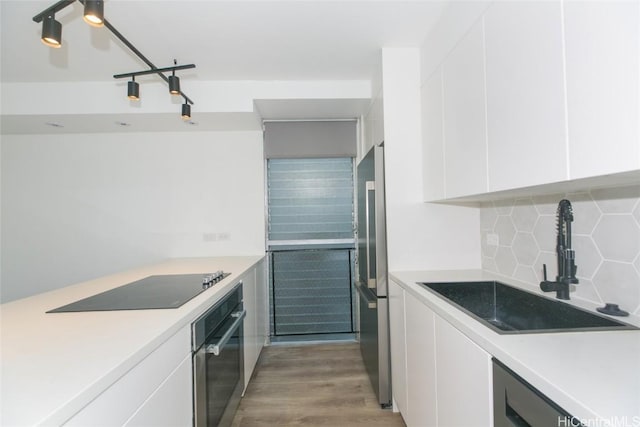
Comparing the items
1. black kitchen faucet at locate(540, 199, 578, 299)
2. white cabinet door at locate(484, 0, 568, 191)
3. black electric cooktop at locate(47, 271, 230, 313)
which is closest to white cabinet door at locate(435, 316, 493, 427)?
black kitchen faucet at locate(540, 199, 578, 299)

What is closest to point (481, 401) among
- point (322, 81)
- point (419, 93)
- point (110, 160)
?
point (419, 93)

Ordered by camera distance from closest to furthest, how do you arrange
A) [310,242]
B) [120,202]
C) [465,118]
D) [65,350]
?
[65,350], [465,118], [120,202], [310,242]

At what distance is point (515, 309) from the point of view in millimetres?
1489

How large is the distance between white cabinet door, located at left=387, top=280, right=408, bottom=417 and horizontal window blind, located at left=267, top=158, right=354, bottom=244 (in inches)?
53.8

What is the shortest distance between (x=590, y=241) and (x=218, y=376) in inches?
70.8

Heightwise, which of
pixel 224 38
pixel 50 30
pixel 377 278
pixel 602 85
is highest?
pixel 224 38

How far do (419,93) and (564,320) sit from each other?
154 cm

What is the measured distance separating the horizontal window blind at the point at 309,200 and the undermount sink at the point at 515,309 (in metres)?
1.64

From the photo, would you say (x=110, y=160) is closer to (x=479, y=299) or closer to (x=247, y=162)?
(x=247, y=162)

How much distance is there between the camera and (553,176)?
880 millimetres

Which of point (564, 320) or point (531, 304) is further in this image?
point (531, 304)
